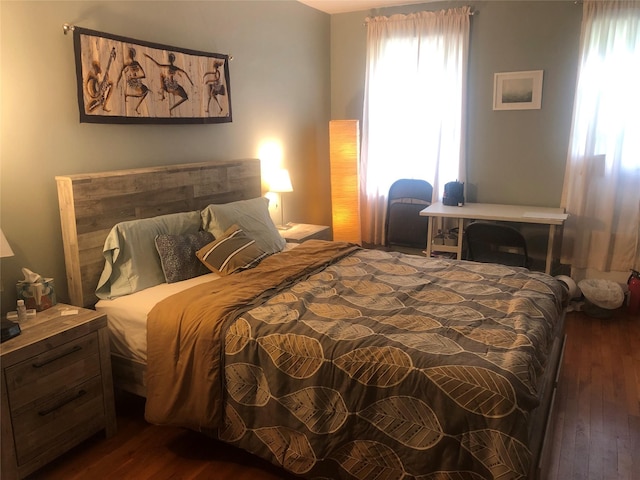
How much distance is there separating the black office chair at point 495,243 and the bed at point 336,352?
2.76 ft

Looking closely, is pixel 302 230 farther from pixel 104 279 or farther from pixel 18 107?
pixel 18 107

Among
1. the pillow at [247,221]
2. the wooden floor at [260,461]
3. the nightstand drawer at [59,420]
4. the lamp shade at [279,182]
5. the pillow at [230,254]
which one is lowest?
the wooden floor at [260,461]

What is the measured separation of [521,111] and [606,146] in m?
0.73

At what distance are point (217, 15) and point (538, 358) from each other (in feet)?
9.94

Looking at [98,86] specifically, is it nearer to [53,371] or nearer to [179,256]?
[179,256]

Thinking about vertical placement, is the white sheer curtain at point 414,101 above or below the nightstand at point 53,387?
above

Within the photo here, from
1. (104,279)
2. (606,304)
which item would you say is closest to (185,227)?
(104,279)

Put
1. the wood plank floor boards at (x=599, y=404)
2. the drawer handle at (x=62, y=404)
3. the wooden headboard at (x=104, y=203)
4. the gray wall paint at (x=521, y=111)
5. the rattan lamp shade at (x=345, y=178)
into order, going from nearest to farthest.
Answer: the drawer handle at (x=62, y=404) < the wood plank floor boards at (x=599, y=404) < the wooden headboard at (x=104, y=203) < the gray wall paint at (x=521, y=111) < the rattan lamp shade at (x=345, y=178)

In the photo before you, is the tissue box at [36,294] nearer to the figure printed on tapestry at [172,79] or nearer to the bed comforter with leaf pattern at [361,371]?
the bed comforter with leaf pattern at [361,371]

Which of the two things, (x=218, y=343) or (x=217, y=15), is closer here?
(x=218, y=343)

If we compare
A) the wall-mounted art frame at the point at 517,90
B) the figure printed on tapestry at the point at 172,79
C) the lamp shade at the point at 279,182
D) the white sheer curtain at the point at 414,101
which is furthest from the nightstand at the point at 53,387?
the wall-mounted art frame at the point at 517,90

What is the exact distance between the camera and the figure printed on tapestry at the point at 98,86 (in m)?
2.62

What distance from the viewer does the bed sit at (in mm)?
1664

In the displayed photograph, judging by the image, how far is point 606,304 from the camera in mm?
3740
